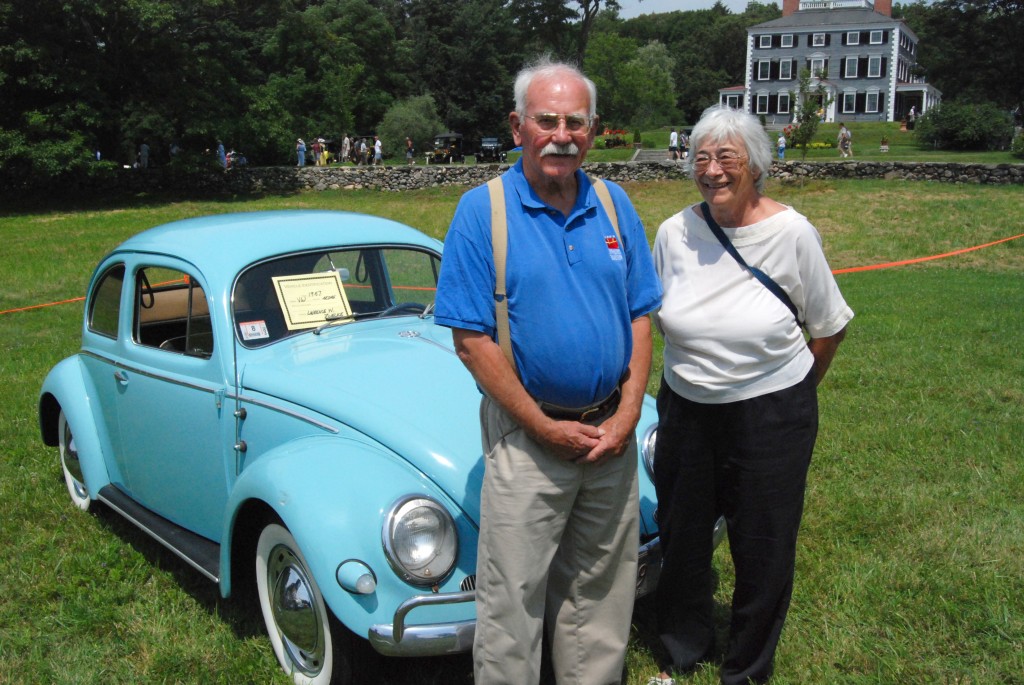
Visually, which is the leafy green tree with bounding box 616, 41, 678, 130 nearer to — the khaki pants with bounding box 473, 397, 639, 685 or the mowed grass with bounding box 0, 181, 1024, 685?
the mowed grass with bounding box 0, 181, 1024, 685

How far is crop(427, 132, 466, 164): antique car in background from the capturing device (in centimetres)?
4403

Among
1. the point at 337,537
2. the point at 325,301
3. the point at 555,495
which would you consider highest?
the point at 325,301

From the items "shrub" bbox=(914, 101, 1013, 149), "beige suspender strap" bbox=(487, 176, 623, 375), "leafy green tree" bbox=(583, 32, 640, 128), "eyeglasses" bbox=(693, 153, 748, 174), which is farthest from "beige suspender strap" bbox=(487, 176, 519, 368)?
"leafy green tree" bbox=(583, 32, 640, 128)

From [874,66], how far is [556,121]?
257 ft

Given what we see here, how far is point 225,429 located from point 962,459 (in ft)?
14.5

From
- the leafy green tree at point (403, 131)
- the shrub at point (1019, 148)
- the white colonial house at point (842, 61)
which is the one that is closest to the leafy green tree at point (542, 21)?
the leafy green tree at point (403, 131)

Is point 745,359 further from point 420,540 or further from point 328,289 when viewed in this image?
point 328,289

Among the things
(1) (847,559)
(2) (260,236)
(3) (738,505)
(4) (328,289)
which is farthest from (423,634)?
(1) (847,559)

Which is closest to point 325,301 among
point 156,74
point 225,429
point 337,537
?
point 225,429

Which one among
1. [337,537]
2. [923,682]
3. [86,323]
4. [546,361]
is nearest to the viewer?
[546,361]

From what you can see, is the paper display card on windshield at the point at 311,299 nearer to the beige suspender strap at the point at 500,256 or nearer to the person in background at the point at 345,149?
the beige suspender strap at the point at 500,256

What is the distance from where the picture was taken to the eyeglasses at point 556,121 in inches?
104

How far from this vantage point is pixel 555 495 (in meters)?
2.72

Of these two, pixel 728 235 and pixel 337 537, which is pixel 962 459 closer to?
pixel 728 235
